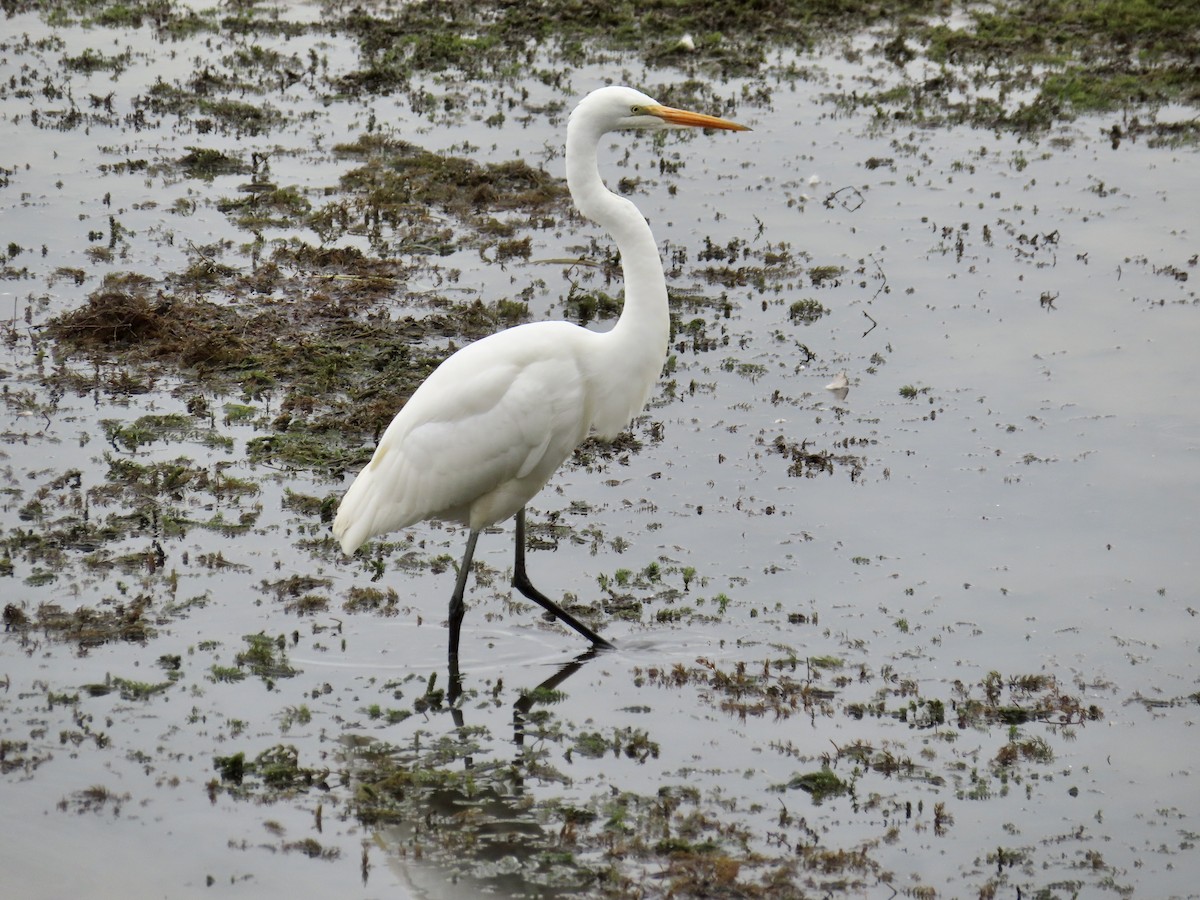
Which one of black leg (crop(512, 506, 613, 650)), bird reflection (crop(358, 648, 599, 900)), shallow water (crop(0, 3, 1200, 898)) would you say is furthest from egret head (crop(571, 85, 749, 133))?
bird reflection (crop(358, 648, 599, 900))

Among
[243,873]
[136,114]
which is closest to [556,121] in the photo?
[136,114]

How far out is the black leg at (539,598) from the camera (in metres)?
6.74

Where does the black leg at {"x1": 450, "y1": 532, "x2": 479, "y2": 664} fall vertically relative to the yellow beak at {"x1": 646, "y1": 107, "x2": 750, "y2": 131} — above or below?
below

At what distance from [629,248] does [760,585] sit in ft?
6.75

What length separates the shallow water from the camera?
5.34 metres

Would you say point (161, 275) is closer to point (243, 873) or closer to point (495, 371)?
point (495, 371)

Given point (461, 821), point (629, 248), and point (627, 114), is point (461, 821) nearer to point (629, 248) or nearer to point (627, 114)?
point (629, 248)

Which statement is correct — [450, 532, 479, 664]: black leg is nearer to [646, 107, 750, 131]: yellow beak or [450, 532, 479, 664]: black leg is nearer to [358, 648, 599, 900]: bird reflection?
[358, 648, 599, 900]: bird reflection

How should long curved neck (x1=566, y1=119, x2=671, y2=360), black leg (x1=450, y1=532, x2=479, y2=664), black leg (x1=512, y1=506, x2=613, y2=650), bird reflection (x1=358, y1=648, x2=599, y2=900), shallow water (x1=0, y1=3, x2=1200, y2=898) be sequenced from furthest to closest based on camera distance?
black leg (x1=512, y1=506, x2=613, y2=650), black leg (x1=450, y1=532, x2=479, y2=664), long curved neck (x1=566, y1=119, x2=671, y2=360), shallow water (x1=0, y1=3, x2=1200, y2=898), bird reflection (x1=358, y1=648, x2=599, y2=900)

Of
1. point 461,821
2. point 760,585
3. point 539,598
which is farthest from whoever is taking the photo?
point 760,585

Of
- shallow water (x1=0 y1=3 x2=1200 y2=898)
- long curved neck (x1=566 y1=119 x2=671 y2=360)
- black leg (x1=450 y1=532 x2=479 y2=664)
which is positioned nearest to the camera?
shallow water (x1=0 y1=3 x2=1200 y2=898)

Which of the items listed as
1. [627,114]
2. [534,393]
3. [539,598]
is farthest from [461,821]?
[627,114]

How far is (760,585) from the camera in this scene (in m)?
7.31

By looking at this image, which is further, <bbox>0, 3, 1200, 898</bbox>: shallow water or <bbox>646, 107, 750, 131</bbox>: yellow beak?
<bbox>646, 107, 750, 131</bbox>: yellow beak
